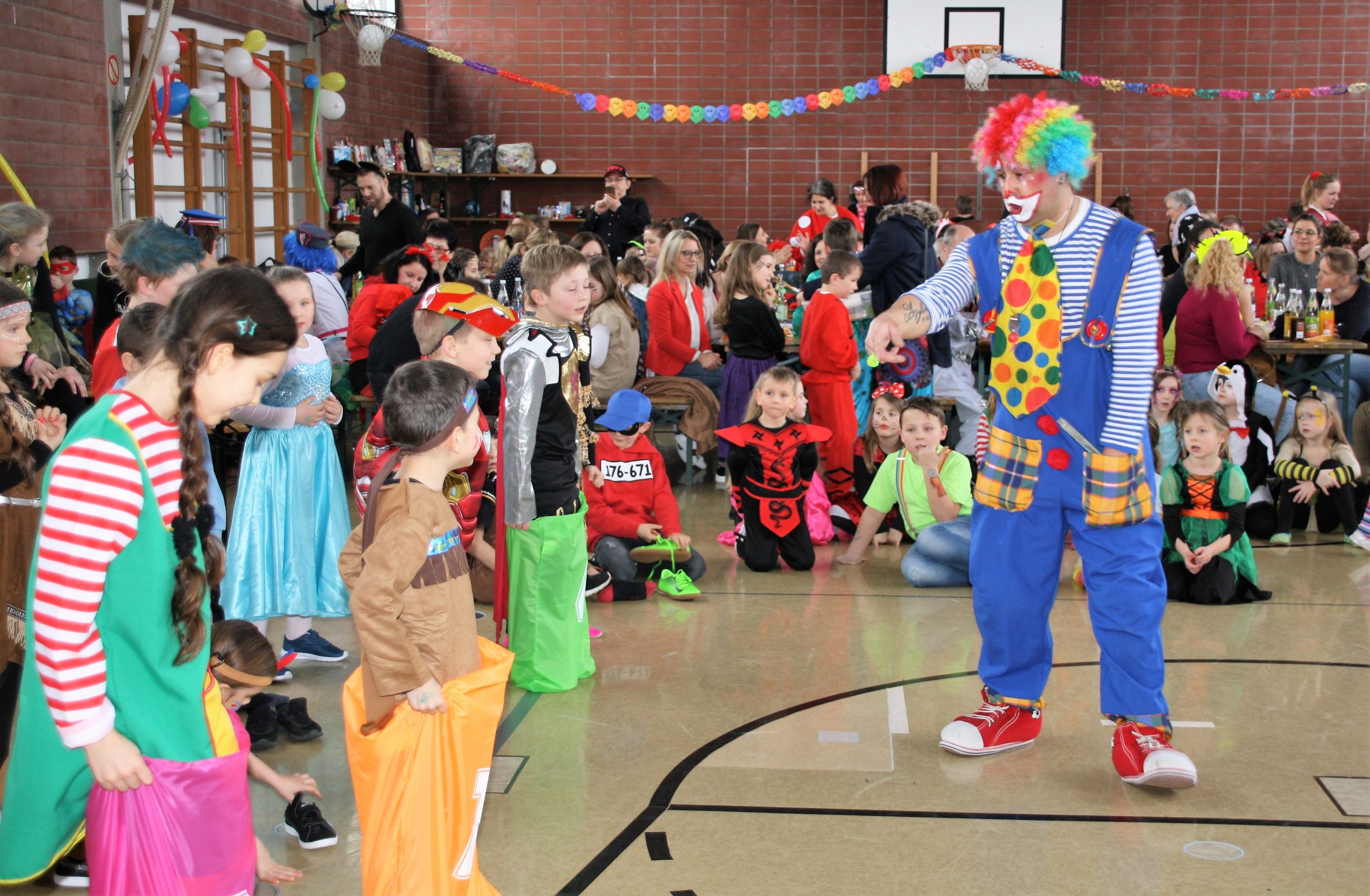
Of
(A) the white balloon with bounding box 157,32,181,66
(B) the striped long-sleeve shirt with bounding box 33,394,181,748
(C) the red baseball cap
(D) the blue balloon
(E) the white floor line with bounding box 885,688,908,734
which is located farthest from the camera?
(D) the blue balloon

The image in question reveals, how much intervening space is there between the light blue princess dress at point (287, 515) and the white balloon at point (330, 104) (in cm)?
703

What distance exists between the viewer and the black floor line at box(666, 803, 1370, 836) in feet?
9.58

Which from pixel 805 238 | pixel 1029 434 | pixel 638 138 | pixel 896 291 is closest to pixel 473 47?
pixel 638 138

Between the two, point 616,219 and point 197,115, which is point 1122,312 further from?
point 616,219

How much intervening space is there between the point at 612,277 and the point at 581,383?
245 centimetres

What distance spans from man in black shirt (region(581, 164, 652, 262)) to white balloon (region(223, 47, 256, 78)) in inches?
110

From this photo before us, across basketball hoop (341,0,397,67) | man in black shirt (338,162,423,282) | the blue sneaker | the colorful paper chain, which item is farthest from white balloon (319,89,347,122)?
the blue sneaker

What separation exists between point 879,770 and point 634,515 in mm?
1975

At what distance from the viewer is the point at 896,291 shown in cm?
646

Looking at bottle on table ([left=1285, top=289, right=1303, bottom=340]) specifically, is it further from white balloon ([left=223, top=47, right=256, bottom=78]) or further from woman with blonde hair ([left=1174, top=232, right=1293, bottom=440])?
white balloon ([left=223, top=47, right=256, bottom=78])

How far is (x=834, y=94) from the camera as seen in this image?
12.5m

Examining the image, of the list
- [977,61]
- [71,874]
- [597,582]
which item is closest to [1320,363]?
[597,582]

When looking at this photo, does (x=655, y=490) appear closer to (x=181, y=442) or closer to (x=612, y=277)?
(x=612, y=277)

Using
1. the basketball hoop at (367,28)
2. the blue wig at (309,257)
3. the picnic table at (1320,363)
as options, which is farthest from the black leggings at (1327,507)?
the basketball hoop at (367,28)
